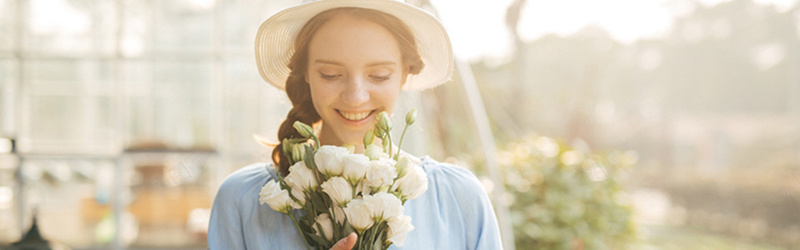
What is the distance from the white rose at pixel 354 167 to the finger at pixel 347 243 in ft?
0.26

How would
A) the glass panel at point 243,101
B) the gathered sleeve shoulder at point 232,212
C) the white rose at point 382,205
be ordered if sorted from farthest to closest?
the glass panel at point 243,101
the gathered sleeve shoulder at point 232,212
the white rose at point 382,205

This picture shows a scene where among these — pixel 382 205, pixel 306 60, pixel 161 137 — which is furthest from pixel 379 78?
pixel 161 137

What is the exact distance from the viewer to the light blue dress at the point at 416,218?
110cm

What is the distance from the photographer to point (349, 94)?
41.3 inches

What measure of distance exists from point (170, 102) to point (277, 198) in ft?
11.4

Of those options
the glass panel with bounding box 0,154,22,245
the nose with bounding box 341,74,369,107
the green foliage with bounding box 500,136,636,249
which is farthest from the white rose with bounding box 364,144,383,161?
the glass panel with bounding box 0,154,22,245

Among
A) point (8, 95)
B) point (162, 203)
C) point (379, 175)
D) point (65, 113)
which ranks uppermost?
point (8, 95)

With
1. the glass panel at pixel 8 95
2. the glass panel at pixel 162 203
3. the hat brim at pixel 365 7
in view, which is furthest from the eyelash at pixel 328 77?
the glass panel at pixel 8 95

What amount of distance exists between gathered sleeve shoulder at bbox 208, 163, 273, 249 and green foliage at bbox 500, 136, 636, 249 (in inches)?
120

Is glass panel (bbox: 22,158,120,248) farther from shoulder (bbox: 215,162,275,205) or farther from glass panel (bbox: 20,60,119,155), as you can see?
shoulder (bbox: 215,162,275,205)

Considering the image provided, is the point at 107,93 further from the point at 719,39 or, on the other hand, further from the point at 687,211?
the point at 719,39

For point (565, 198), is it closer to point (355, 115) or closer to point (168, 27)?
point (168, 27)

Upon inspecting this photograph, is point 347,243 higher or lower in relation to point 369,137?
lower

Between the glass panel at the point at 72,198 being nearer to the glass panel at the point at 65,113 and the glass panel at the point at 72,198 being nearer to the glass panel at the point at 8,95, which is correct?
the glass panel at the point at 65,113
